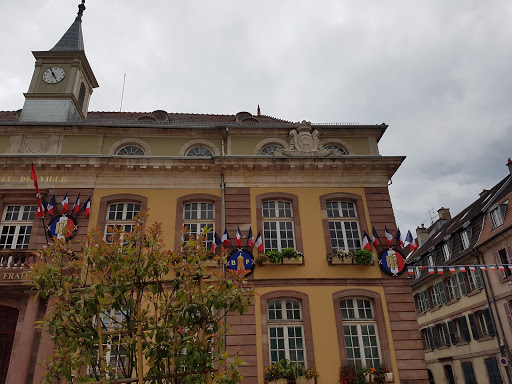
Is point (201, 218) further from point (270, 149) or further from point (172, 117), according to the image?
point (172, 117)

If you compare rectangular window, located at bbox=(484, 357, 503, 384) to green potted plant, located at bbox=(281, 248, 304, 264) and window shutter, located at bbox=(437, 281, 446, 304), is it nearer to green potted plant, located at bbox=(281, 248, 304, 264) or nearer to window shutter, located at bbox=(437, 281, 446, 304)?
window shutter, located at bbox=(437, 281, 446, 304)

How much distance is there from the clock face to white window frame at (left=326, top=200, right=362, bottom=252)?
47.9 feet

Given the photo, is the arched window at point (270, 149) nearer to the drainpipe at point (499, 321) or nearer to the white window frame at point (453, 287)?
the drainpipe at point (499, 321)

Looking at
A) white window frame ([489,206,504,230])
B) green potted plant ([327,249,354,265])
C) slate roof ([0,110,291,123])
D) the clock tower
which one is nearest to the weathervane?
the clock tower

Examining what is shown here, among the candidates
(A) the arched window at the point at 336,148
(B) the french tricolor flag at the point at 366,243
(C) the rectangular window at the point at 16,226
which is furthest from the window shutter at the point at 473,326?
(C) the rectangular window at the point at 16,226

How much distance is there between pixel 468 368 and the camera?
26.9 metres

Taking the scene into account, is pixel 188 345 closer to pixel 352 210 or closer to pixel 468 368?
pixel 352 210

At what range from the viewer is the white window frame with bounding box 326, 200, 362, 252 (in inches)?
637

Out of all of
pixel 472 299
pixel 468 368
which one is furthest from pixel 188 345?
pixel 468 368

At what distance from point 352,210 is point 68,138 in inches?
474

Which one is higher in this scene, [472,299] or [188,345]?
[472,299]

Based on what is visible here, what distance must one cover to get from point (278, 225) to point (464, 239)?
17.4m

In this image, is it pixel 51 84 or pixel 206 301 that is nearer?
pixel 206 301

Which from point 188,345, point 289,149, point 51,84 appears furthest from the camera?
point 51,84
